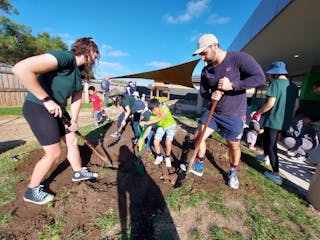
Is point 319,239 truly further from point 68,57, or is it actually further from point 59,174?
point 59,174

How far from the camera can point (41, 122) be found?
1.81 meters

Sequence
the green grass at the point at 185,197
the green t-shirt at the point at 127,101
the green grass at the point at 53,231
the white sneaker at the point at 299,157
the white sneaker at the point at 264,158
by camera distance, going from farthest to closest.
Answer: the green t-shirt at the point at 127,101 < the white sneaker at the point at 299,157 < the white sneaker at the point at 264,158 < the green grass at the point at 185,197 < the green grass at the point at 53,231

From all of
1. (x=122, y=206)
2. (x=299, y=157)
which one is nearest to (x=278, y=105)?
(x=299, y=157)

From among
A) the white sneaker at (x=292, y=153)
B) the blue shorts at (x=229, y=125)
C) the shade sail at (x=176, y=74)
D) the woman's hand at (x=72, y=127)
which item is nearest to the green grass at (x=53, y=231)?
the woman's hand at (x=72, y=127)

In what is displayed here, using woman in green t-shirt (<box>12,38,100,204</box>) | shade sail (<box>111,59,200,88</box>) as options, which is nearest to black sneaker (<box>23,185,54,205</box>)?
woman in green t-shirt (<box>12,38,100,204</box>)

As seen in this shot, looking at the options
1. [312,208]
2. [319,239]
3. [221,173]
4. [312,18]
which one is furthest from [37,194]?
[312,18]

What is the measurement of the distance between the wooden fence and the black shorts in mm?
9577

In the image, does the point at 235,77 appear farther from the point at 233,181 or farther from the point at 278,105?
the point at 233,181

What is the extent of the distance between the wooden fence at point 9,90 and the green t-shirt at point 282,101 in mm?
11421

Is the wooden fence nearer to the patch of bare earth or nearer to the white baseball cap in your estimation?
the patch of bare earth

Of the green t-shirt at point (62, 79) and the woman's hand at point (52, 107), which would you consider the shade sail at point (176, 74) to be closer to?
the green t-shirt at point (62, 79)

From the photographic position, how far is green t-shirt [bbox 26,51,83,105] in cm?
169

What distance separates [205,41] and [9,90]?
10.8 meters

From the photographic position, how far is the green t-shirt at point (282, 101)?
8.73 feet
